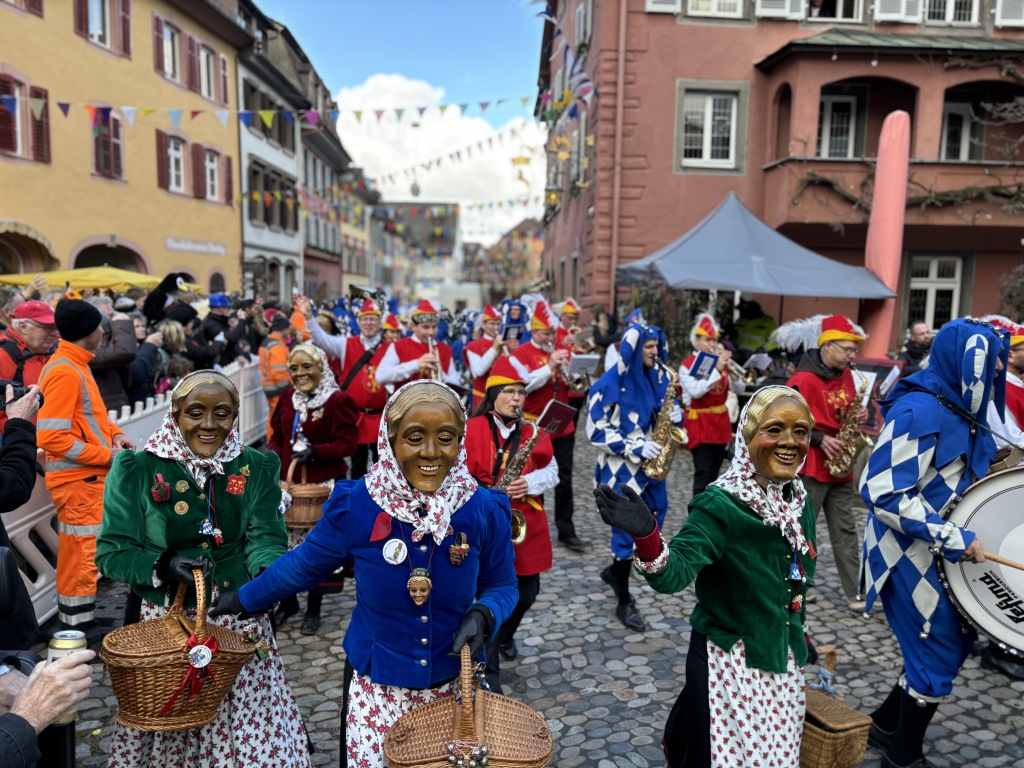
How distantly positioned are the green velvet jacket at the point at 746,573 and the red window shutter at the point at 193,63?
2260cm

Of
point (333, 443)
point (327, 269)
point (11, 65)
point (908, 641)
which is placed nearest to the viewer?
point (908, 641)

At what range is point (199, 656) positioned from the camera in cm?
237

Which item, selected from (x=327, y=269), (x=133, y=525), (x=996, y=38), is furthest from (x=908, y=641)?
(x=327, y=269)

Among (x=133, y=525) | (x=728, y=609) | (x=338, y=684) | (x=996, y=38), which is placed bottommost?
(x=338, y=684)

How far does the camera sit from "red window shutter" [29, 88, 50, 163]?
1484 centimetres

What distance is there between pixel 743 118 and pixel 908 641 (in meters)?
14.1

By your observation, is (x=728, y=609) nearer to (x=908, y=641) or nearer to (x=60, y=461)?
(x=908, y=641)

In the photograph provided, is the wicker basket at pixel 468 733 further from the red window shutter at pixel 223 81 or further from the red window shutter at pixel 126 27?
the red window shutter at pixel 223 81

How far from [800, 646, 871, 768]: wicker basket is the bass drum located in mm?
865

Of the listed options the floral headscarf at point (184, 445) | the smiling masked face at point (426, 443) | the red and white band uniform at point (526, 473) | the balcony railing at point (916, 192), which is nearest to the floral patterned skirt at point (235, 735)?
the floral headscarf at point (184, 445)

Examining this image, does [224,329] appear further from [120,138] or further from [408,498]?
[120,138]

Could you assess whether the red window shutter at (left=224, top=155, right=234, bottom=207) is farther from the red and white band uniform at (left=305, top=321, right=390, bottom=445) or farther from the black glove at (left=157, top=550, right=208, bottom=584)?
the black glove at (left=157, top=550, right=208, bottom=584)

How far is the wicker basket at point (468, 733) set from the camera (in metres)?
2.01

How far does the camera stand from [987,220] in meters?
14.9
